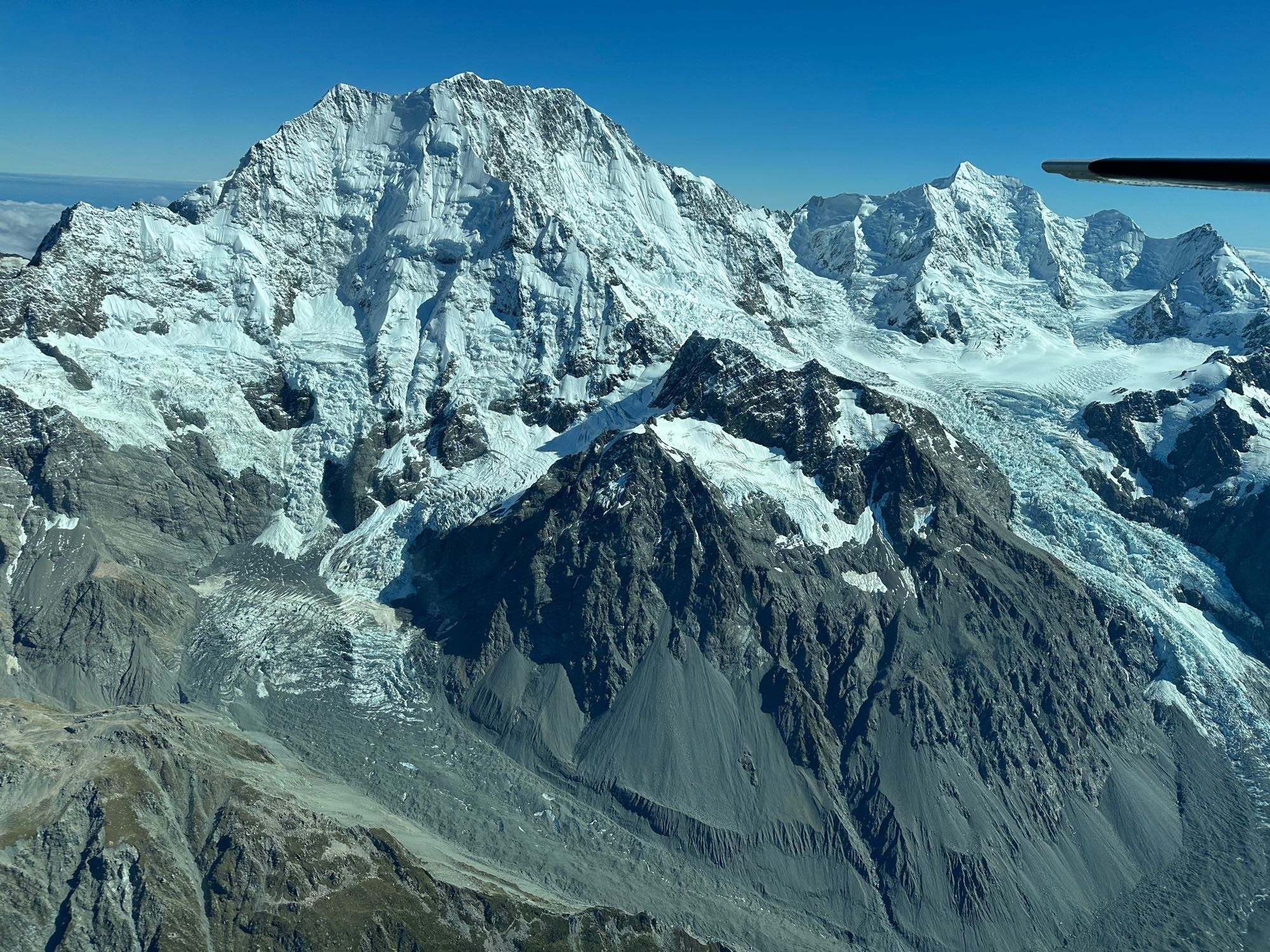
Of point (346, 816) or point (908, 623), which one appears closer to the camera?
point (346, 816)

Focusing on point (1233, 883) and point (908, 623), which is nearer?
point (1233, 883)

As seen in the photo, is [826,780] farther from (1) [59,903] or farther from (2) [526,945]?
(1) [59,903]

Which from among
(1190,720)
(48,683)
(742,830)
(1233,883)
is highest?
(1190,720)

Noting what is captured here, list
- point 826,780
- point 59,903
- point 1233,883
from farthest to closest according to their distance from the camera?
point 826,780 → point 1233,883 → point 59,903

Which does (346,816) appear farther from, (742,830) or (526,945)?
(742,830)

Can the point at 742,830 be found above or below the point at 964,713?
below

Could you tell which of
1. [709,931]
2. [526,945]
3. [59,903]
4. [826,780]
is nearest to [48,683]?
[59,903]

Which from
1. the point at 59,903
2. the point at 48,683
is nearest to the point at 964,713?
the point at 59,903

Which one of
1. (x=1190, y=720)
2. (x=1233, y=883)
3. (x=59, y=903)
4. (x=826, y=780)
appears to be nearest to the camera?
(x=59, y=903)

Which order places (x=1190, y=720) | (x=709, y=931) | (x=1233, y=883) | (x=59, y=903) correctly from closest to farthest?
(x=59, y=903) → (x=709, y=931) → (x=1233, y=883) → (x=1190, y=720)
